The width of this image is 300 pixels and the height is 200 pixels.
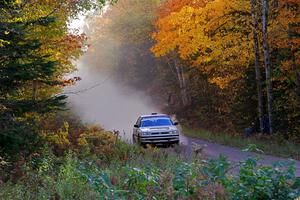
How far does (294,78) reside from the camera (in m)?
25.5

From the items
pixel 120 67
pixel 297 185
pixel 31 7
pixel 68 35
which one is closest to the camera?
pixel 297 185

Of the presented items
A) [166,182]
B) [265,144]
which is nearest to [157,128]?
[265,144]

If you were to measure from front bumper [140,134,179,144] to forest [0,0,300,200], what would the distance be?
320cm

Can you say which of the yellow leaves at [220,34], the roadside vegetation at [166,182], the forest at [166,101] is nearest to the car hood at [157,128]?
the forest at [166,101]

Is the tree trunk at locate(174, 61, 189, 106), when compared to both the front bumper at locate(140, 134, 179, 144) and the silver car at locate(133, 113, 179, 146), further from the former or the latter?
the front bumper at locate(140, 134, 179, 144)

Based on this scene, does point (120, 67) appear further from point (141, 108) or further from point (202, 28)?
point (202, 28)

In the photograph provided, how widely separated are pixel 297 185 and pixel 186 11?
23621 millimetres

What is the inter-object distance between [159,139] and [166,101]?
2914 centimetres

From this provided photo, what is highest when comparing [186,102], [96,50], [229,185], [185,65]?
[96,50]

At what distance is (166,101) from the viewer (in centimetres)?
5328

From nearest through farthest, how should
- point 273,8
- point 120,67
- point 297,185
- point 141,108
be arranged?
point 297,185 → point 273,8 → point 141,108 → point 120,67

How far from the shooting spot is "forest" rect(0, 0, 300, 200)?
7.75 m

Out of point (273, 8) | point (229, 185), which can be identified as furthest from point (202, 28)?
point (229, 185)

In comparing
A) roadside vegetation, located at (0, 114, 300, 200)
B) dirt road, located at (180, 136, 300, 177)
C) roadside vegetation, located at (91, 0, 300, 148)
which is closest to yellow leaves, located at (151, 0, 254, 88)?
roadside vegetation, located at (91, 0, 300, 148)
